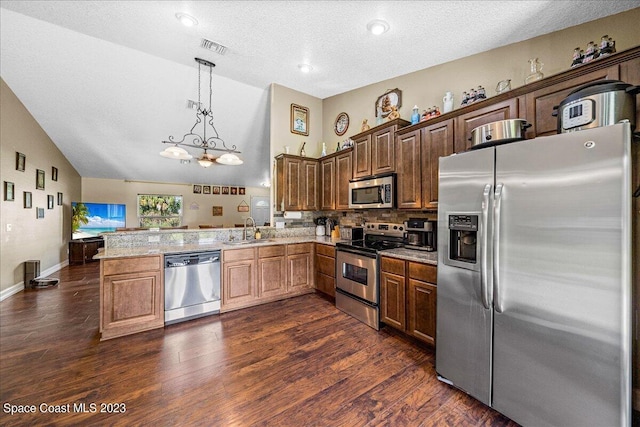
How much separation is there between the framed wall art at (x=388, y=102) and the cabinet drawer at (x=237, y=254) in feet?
9.14

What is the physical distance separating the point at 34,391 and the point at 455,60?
512 centimetres

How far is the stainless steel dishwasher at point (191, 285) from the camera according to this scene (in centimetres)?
305

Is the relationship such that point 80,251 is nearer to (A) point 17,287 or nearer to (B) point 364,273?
(A) point 17,287

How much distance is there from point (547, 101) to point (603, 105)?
598 millimetres

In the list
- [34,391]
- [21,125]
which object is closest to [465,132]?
[34,391]

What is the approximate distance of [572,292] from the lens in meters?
1.36

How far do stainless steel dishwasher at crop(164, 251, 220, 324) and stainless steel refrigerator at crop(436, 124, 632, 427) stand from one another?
279cm

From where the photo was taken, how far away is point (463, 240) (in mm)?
1931

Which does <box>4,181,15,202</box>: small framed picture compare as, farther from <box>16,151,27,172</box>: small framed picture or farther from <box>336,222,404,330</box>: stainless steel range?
<box>336,222,404,330</box>: stainless steel range

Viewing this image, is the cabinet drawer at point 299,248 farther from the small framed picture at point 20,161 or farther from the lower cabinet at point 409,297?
the small framed picture at point 20,161

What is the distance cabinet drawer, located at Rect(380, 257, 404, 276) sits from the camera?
2666 mm

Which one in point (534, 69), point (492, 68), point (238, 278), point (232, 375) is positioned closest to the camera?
point (232, 375)

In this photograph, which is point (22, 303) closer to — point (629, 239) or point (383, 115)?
point (383, 115)

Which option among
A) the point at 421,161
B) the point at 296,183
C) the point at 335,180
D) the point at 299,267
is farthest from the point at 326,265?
the point at 421,161
